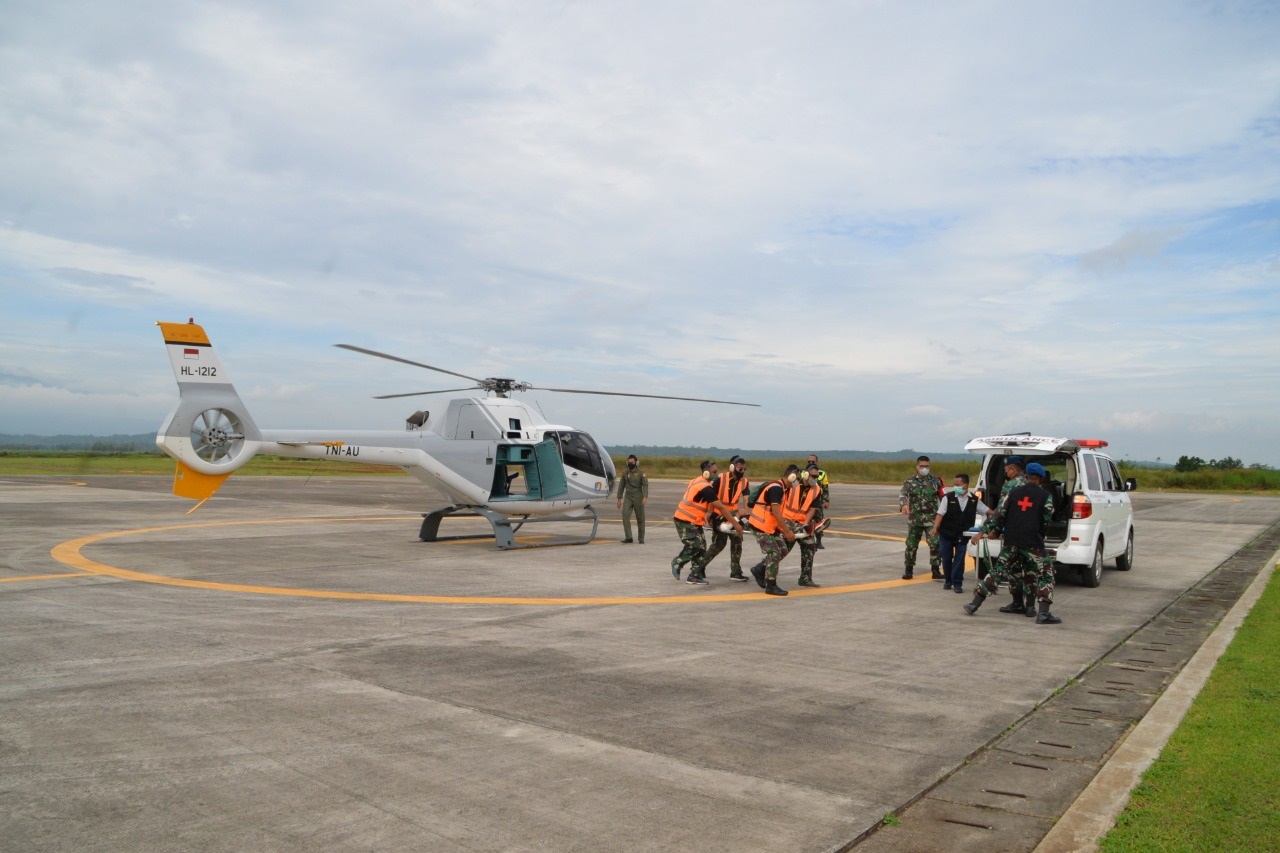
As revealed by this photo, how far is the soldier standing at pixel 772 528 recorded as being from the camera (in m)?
11.9

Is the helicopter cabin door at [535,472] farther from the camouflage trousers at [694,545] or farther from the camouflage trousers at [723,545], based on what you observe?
the camouflage trousers at [694,545]

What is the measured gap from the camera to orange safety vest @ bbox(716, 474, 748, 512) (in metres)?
12.5

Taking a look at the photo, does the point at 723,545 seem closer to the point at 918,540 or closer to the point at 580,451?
the point at 918,540

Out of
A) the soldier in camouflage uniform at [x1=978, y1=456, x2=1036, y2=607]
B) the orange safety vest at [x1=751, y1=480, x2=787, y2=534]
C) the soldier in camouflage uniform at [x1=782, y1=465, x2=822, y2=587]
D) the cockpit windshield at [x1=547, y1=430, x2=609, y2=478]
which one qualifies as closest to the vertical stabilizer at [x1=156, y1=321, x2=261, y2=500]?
the cockpit windshield at [x1=547, y1=430, x2=609, y2=478]

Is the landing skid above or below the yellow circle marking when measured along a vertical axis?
above

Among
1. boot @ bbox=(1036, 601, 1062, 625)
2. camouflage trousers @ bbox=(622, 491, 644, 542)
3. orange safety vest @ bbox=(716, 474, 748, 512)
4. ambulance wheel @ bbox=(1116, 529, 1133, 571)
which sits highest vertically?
orange safety vest @ bbox=(716, 474, 748, 512)

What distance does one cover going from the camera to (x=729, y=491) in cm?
1257

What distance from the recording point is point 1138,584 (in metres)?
13.9

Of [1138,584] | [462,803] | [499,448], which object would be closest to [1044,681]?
[462,803]

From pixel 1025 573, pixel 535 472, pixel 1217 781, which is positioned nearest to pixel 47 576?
pixel 535 472

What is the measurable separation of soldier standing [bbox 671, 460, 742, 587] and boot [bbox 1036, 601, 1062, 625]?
12.8 ft

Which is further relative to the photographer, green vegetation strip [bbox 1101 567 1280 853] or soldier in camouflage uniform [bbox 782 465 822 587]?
soldier in camouflage uniform [bbox 782 465 822 587]

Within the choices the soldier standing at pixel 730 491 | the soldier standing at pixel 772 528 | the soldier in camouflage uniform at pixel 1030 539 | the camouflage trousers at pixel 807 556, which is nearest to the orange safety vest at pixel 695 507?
the soldier standing at pixel 730 491

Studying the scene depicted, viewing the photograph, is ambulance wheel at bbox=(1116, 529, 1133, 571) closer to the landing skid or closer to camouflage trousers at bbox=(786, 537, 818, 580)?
camouflage trousers at bbox=(786, 537, 818, 580)
